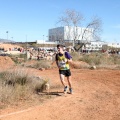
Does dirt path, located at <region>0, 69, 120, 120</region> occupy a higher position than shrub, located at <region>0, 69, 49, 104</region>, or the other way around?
shrub, located at <region>0, 69, 49, 104</region>

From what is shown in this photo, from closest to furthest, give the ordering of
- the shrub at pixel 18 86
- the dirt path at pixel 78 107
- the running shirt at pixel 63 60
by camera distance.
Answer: the dirt path at pixel 78 107
the shrub at pixel 18 86
the running shirt at pixel 63 60

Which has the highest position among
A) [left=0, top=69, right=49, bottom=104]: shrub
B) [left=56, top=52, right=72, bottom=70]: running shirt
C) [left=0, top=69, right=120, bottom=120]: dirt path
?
[left=56, top=52, right=72, bottom=70]: running shirt

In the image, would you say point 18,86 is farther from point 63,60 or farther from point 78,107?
point 78,107

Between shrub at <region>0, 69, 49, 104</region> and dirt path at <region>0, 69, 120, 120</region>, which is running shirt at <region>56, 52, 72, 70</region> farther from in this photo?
shrub at <region>0, 69, 49, 104</region>

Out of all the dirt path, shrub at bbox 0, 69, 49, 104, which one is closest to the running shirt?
the dirt path

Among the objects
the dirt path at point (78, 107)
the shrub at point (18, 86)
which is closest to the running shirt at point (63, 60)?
the dirt path at point (78, 107)

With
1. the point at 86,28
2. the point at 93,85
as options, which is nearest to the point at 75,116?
the point at 93,85

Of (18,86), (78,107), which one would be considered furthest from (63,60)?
(78,107)

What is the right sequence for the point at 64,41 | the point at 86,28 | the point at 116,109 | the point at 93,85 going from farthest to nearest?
the point at 64,41 → the point at 86,28 → the point at 93,85 → the point at 116,109

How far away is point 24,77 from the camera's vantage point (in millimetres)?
11297

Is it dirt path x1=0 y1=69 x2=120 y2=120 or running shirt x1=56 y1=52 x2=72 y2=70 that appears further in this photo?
running shirt x1=56 y1=52 x2=72 y2=70

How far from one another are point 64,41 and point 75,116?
51.5 meters

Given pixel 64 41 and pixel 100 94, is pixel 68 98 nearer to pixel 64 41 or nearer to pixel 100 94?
pixel 100 94

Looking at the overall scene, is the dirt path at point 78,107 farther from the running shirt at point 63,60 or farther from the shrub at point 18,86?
the running shirt at point 63,60
